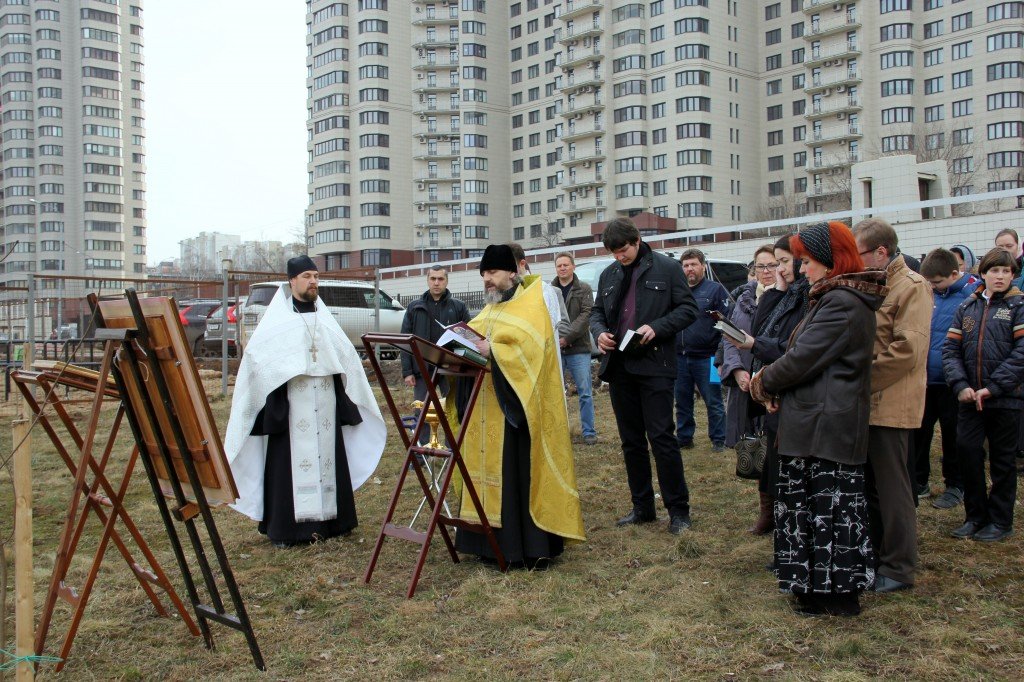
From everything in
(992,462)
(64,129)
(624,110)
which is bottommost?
(992,462)

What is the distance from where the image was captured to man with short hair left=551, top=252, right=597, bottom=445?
357 inches

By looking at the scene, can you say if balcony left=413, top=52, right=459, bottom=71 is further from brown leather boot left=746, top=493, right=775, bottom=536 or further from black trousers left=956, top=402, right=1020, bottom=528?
black trousers left=956, top=402, right=1020, bottom=528

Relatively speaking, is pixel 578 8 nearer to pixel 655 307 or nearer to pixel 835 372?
pixel 655 307

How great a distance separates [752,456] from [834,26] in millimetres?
66889

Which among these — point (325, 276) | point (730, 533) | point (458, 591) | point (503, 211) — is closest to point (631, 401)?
point (730, 533)

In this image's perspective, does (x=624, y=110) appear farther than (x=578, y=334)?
Yes

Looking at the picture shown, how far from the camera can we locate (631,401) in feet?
19.5

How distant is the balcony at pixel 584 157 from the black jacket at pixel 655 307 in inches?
2575

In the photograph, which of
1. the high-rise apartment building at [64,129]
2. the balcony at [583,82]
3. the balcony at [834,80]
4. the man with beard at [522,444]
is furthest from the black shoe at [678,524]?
the high-rise apartment building at [64,129]

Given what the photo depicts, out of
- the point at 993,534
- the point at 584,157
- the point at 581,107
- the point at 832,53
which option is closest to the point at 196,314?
the point at 993,534

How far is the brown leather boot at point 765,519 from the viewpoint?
5.73 meters

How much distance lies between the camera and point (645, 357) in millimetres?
5773

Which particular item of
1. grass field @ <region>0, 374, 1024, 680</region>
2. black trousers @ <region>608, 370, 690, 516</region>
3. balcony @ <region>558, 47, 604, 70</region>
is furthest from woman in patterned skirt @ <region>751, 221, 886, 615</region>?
balcony @ <region>558, 47, 604, 70</region>

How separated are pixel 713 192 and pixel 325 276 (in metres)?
53.3
